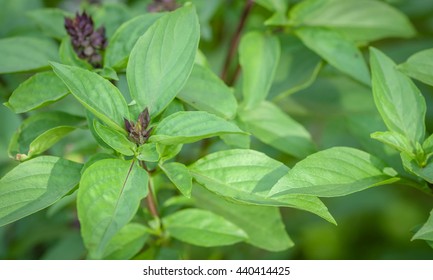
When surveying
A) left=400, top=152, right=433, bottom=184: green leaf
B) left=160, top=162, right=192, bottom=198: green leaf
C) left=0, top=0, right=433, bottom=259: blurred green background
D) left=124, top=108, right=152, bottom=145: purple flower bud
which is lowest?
left=0, top=0, right=433, bottom=259: blurred green background

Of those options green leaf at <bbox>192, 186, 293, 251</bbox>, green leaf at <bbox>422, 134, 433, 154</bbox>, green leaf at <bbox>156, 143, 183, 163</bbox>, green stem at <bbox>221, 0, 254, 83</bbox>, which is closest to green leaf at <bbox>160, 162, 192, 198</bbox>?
green leaf at <bbox>156, 143, 183, 163</bbox>

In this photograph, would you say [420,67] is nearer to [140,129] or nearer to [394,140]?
[394,140]

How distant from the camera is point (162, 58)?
1.14m

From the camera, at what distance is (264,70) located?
1441 millimetres

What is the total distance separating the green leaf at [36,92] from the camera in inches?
46.2

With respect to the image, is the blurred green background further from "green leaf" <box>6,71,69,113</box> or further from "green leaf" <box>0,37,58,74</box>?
"green leaf" <box>6,71,69,113</box>

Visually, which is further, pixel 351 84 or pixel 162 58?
pixel 351 84

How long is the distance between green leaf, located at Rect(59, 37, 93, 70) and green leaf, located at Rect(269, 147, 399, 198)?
1.78ft

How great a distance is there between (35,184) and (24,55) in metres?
0.37

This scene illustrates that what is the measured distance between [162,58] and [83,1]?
0.90m

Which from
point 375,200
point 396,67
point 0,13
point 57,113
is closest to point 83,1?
point 0,13

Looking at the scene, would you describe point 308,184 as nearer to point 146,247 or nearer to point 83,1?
point 146,247

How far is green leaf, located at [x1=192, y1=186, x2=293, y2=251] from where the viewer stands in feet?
4.49

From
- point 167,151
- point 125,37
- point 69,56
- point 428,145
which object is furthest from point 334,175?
point 69,56
